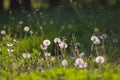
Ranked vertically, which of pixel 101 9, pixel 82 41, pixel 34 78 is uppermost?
pixel 101 9

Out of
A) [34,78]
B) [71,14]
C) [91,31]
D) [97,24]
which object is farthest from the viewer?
[71,14]

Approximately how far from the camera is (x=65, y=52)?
5.72 metres

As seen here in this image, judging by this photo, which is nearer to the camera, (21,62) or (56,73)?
(56,73)

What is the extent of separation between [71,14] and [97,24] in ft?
10.8

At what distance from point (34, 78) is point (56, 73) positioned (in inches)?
6.4

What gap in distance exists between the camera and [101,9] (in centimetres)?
1024

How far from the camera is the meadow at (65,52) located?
3463mm

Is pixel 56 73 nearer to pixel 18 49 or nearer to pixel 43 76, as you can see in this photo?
pixel 43 76

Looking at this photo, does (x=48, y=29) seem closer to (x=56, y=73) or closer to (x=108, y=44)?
(x=108, y=44)

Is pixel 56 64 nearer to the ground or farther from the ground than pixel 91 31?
nearer to the ground

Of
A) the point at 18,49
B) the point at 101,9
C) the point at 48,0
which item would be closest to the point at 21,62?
the point at 18,49

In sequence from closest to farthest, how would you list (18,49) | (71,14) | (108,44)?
(18,49)
(108,44)
(71,14)

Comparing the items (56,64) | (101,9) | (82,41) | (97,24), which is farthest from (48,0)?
(56,64)

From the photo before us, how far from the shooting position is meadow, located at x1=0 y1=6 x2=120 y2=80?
11.4 feet
